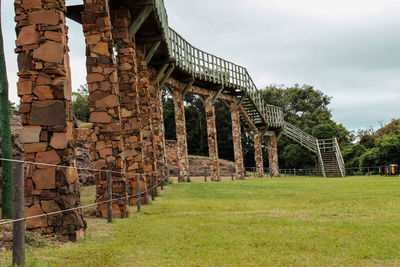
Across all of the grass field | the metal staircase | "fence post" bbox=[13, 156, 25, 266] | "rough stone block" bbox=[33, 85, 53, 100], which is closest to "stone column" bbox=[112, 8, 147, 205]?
the grass field

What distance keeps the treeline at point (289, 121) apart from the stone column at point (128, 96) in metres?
27.4

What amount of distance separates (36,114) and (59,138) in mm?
482

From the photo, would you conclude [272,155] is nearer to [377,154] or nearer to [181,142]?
[377,154]

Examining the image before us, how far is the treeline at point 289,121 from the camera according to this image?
1583 inches

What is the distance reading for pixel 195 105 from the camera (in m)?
49.6

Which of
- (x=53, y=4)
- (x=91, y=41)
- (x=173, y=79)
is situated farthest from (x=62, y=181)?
(x=173, y=79)

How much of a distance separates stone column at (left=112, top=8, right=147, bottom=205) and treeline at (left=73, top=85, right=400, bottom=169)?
27429 millimetres

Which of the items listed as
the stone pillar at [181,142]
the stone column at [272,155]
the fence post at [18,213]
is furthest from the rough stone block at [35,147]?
the stone column at [272,155]

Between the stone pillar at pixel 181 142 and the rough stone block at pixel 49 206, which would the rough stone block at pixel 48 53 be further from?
the stone pillar at pixel 181 142

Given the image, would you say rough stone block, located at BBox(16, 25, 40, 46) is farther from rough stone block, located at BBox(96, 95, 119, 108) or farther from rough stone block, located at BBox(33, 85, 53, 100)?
rough stone block, located at BBox(96, 95, 119, 108)

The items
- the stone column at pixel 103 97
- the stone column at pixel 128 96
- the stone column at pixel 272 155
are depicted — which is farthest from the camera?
the stone column at pixel 272 155

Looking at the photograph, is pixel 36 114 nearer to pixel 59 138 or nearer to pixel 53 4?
pixel 59 138

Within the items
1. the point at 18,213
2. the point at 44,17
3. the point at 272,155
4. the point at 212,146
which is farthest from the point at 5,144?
the point at 272,155

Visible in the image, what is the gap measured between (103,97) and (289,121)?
41.4 metres
